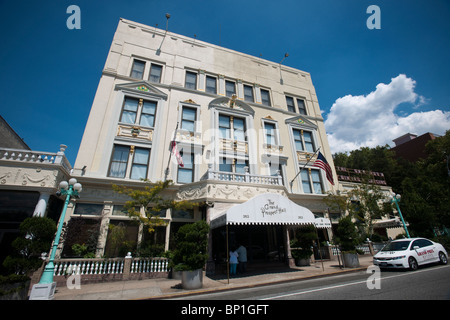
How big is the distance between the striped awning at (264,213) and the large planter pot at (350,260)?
2724 mm

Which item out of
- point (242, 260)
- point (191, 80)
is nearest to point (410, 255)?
point (242, 260)

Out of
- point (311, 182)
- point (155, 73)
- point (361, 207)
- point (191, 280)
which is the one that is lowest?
point (191, 280)

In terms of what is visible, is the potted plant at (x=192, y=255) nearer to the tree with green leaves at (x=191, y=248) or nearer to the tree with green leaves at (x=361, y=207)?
the tree with green leaves at (x=191, y=248)

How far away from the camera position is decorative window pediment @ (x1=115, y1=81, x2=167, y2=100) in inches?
656

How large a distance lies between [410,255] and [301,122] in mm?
14840

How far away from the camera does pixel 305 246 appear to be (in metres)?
13.7

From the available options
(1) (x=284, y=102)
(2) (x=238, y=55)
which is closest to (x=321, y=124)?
(1) (x=284, y=102)

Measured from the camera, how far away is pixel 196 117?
1770 cm

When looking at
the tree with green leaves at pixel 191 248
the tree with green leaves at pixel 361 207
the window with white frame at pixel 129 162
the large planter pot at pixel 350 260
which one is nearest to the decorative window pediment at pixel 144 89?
the window with white frame at pixel 129 162

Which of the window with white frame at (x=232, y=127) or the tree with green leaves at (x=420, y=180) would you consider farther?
the tree with green leaves at (x=420, y=180)

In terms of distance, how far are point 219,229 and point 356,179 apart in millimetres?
18267

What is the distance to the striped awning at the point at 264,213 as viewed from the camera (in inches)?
404

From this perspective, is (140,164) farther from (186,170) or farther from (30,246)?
(30,246)

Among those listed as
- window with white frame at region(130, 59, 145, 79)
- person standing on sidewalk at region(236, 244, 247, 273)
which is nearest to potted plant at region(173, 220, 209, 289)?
person standing on sidewalk at region(236, 244, 247, 273)
